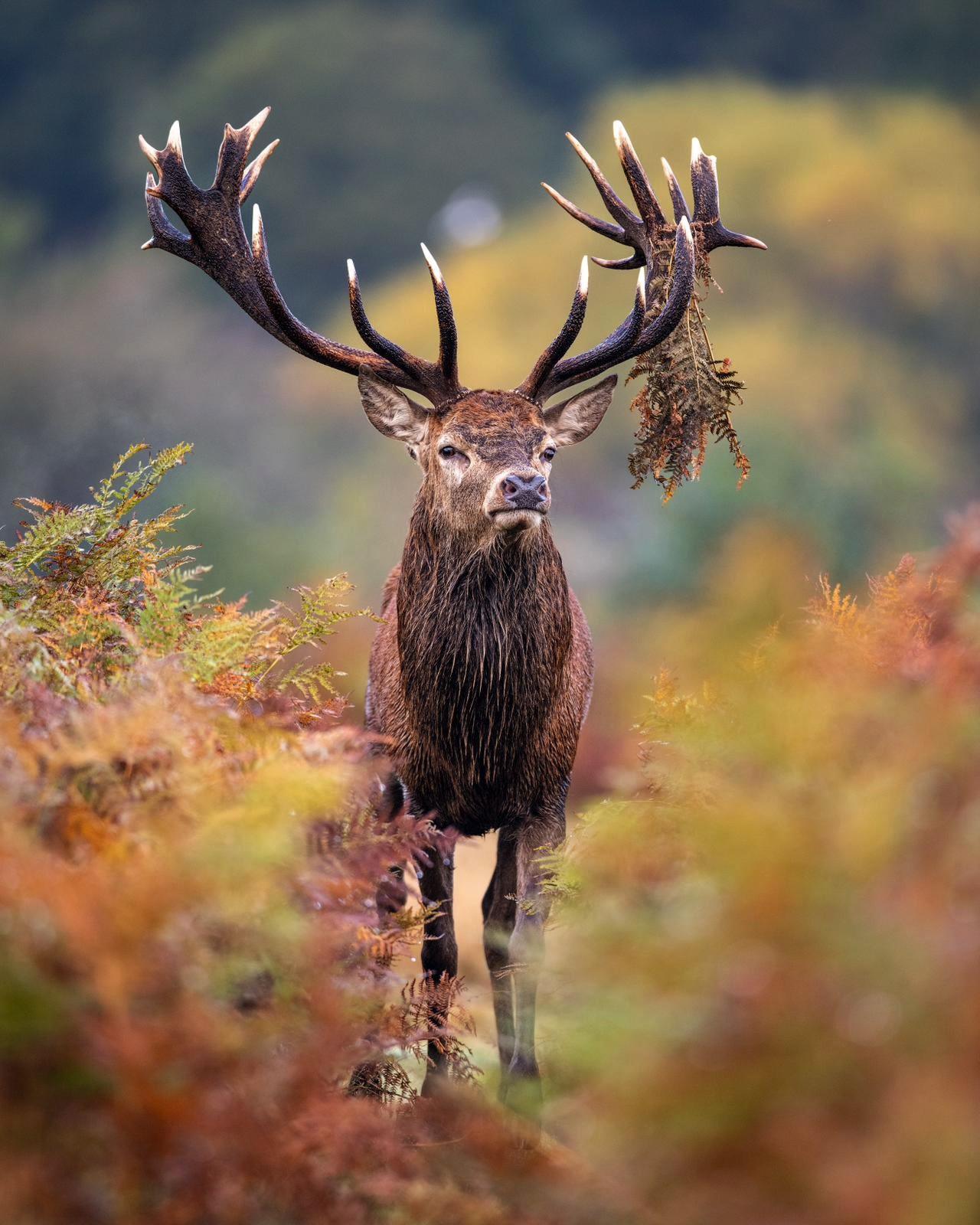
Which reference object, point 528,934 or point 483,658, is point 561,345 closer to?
point 483,658

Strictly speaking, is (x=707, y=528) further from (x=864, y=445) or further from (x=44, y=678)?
(x=44, y=678)

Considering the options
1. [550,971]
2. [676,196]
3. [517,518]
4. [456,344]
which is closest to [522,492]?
[517,518]

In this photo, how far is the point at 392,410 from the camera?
5.79m

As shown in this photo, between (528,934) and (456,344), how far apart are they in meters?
2.14

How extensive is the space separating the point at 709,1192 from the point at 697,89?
227 feet

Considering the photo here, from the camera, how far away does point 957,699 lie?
244cm

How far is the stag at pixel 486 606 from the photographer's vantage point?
5.28 meters

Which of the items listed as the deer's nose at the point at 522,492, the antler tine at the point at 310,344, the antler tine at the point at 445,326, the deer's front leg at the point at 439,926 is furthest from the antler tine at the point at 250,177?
the deer's front leg at the point at 439,926

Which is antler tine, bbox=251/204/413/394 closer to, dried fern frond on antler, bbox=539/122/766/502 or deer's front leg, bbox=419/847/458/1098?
dried fern frond on antler, bbox=539/122/766/502

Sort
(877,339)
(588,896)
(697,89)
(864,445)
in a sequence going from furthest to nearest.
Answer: (697,89) < (877,339) < (864,445) < (588,896)

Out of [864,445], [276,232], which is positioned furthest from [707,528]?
[276,232]

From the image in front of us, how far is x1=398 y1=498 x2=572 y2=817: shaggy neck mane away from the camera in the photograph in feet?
17.6

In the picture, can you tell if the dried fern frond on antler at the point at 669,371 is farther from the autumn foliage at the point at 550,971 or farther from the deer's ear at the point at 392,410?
the autumn foliage at the point at 550,971

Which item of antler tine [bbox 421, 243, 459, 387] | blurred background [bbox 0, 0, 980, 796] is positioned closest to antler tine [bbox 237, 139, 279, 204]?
antler tine [bbox 421, 243, 459, 387]
